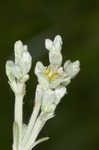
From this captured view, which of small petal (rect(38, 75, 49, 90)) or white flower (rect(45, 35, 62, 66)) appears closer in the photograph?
small petal (rect(38, 75, 49, 90))

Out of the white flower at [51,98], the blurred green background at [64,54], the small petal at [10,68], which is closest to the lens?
the white flower at [51,98]

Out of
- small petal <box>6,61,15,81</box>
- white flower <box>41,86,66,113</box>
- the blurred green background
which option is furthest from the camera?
the blurred green background

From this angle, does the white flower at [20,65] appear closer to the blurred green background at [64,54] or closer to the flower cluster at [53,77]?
the flower cluster at [53,77]

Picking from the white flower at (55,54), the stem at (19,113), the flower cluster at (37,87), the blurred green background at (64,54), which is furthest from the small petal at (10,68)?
the blurred green background at (64,54)

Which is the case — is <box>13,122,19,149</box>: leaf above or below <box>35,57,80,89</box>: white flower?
below

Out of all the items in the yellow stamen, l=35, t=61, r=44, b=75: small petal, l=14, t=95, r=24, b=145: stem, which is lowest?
l=14, t=95, r=24, b=145: stem

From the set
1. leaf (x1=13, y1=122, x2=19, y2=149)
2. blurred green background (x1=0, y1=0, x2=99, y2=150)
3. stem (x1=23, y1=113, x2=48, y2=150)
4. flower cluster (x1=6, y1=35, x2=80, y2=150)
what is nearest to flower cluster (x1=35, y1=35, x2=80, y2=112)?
flower cluster (x1=6, y1=35, x2=80, y2=150)

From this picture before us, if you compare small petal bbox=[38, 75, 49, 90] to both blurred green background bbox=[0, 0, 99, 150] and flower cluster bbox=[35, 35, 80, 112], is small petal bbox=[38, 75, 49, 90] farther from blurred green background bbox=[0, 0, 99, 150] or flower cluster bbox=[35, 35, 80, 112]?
blurred green background bbox=[0, 0, 99, 150]
